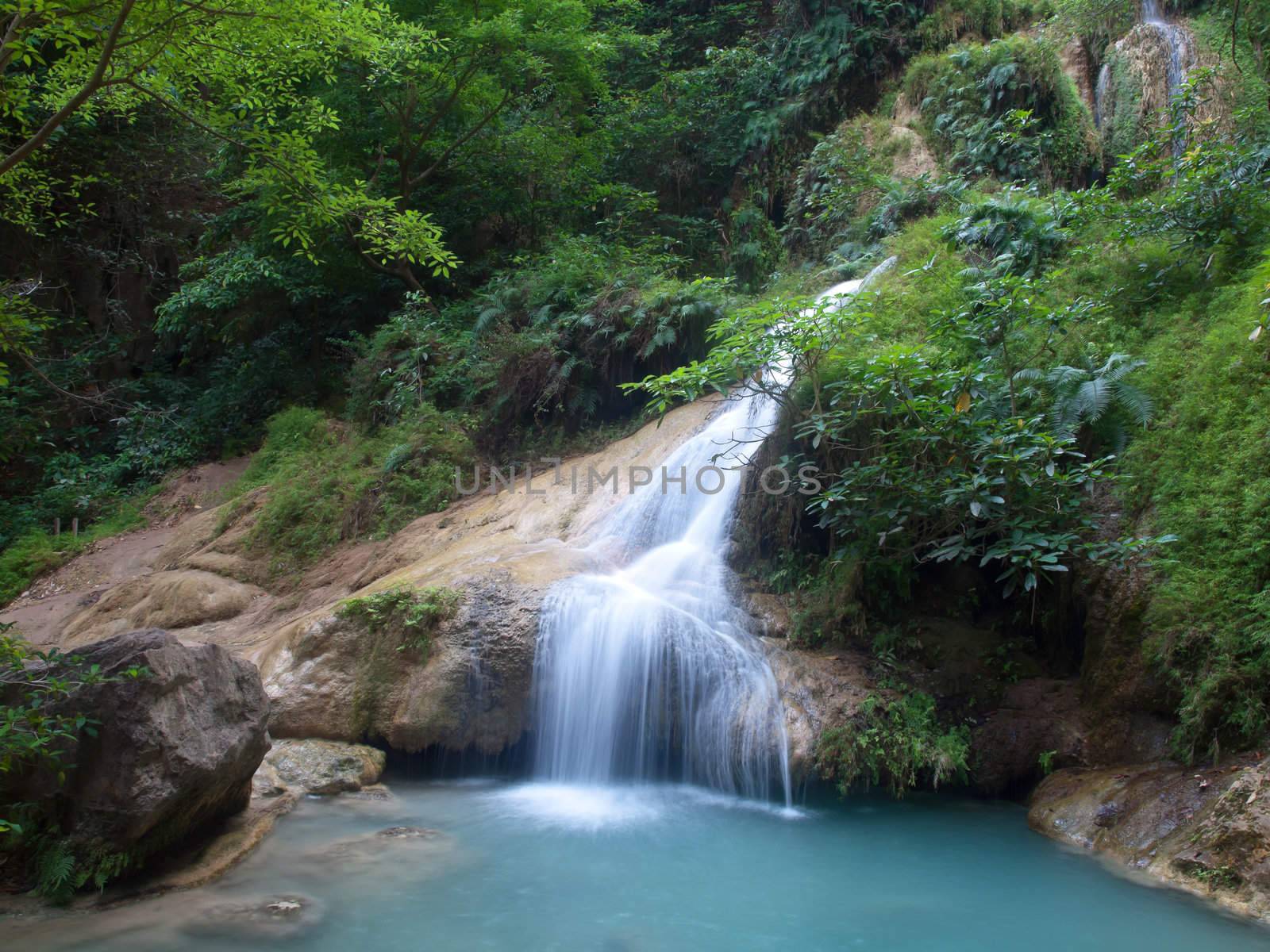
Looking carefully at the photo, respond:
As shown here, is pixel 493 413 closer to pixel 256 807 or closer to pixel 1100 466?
pixel 256 807

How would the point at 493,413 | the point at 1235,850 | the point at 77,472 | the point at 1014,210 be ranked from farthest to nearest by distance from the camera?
the point at 77,472
the point at 493,413
the point at 1014,210
the point at 1235,850

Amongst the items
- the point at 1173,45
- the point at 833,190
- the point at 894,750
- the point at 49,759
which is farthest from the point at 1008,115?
the point at 49,759

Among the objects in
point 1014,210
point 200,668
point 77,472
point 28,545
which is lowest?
point 200,668

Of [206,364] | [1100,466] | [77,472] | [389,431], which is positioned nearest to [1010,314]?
[1100,466]

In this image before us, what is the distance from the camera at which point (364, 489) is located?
13.3 meters

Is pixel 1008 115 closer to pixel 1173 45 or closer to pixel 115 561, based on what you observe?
pixel 1173 45

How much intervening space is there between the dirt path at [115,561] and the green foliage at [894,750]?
1094 centimetres

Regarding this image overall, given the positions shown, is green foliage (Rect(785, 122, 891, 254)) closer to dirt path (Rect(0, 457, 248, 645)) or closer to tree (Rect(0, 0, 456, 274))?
tree (Rect(0, 0, 456, 274))

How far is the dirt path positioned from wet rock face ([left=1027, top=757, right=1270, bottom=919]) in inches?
497

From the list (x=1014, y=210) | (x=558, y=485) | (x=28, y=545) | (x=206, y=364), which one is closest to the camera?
(x=1014, y=210)

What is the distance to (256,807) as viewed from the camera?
658 centimetres

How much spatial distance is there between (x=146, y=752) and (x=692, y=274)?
45.0 ft

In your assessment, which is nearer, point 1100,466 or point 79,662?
point 79,662

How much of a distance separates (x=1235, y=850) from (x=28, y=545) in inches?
691
